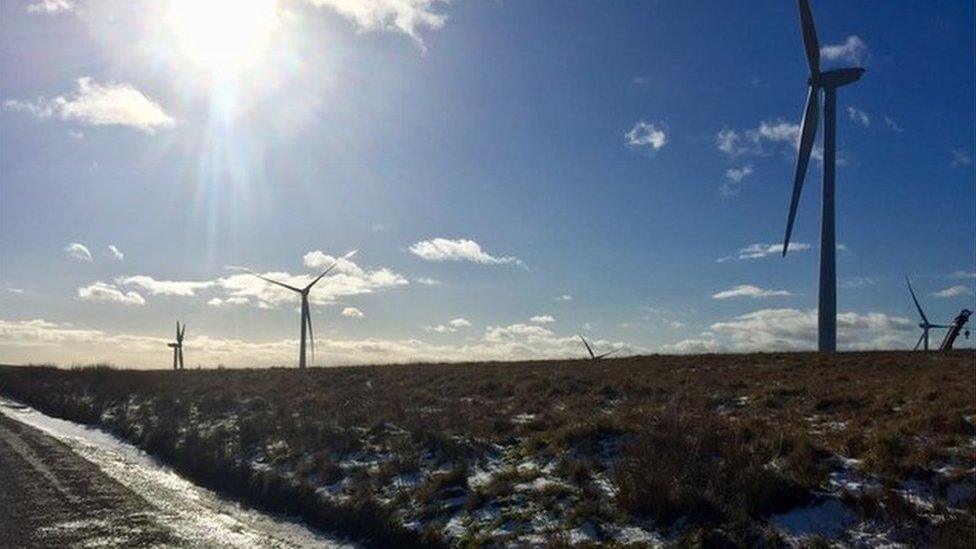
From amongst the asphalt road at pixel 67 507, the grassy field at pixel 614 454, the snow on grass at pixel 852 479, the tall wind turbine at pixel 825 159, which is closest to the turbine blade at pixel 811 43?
the tall wind turbine at pixel 825 159

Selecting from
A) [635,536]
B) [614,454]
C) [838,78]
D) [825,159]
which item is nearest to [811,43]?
[838,78]

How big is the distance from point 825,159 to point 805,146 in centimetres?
225

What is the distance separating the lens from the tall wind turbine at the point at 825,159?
40412 millimetres

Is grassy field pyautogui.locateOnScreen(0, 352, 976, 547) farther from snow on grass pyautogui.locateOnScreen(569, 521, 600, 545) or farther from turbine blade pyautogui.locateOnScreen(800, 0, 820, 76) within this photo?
turbine blade pyautogui.locateOnScreen(800, 0, 820, 76)

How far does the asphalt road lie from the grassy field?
7.30 feet

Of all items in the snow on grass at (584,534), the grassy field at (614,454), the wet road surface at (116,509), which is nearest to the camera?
the snow on grass at (584,534)

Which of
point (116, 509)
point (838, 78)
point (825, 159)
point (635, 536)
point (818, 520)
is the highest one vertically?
point (838, 78)

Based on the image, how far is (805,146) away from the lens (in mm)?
44906

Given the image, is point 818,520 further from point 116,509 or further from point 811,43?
point 811,43

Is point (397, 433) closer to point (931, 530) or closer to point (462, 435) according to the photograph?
point (462, 435)

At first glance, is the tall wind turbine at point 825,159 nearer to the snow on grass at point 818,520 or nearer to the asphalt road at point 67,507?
the snow on grass at point 818,520

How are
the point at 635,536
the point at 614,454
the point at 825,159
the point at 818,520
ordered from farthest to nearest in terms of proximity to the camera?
the point at 825,159, the point at 614,454, the point at 635,536, the point at 818,520

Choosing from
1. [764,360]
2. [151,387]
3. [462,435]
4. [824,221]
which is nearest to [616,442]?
[462,435]

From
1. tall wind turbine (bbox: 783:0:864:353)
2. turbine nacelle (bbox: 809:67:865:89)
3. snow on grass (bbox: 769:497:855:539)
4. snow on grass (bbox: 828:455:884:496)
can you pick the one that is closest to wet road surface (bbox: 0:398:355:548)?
snow on grass (bbox: 769:497:855:539)
